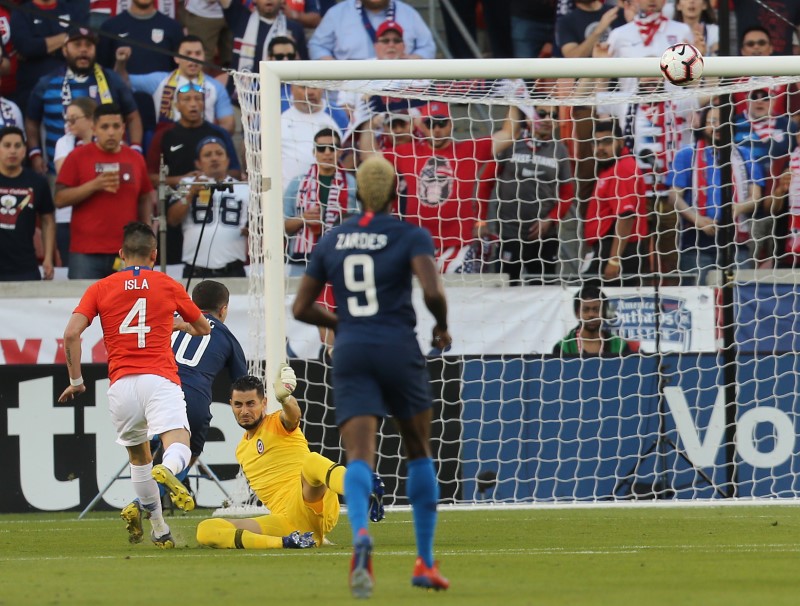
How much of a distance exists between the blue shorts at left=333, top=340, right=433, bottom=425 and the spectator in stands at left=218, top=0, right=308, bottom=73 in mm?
10105

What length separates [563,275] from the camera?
14.4 m

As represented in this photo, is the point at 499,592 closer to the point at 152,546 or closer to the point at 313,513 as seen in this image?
the point at 313,513

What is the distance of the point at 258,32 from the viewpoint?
16.3m

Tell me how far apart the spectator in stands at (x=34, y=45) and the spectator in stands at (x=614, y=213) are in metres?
5.84

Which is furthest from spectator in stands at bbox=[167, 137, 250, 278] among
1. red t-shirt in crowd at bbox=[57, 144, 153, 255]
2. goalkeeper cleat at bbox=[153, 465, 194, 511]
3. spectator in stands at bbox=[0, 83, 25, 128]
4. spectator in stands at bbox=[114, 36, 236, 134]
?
goalkeeper cleat at bbox=[153, 465, 194, 511]

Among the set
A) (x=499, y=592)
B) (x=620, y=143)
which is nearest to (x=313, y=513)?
(x=499, y=592)

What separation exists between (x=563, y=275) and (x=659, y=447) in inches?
80.5

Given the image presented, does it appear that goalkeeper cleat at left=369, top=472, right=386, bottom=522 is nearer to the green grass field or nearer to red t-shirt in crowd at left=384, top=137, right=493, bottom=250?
the green grass field

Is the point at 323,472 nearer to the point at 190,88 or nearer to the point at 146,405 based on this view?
the point at 146,405

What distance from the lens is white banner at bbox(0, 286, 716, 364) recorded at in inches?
536

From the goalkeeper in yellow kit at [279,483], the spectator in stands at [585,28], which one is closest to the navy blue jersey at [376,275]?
the goalkeeper in yellow kit at [279,483]

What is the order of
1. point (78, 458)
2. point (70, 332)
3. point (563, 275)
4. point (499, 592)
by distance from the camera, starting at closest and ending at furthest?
point (499, 592) < point (70, 332) < point (78, 458) < point (563, 275)

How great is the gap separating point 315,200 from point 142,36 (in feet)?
10.3

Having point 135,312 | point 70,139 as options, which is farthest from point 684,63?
point 70,139
